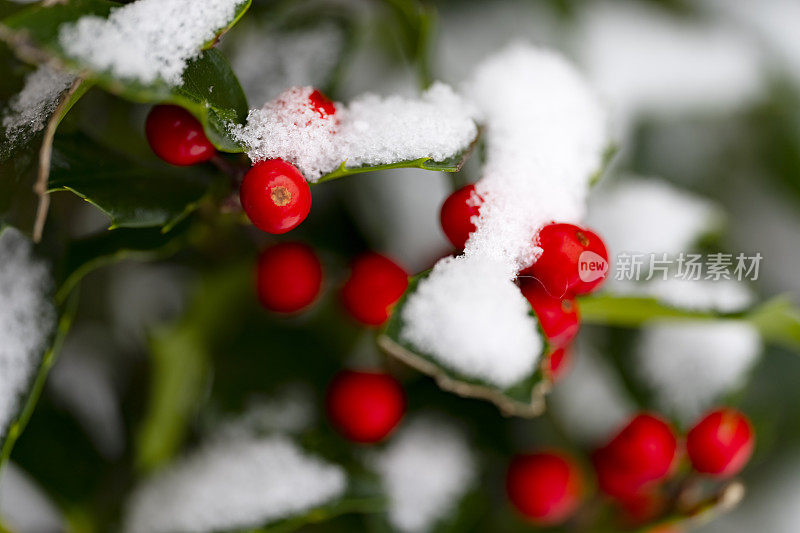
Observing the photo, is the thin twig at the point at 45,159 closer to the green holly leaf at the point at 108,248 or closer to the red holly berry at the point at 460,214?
the green holly leaf at the point at 108,248

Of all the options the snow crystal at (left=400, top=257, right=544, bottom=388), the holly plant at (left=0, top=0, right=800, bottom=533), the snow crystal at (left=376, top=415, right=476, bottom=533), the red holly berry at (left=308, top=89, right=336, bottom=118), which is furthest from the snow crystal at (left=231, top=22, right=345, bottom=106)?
the snow crystal at (left=376, top=415, right=476, bottom=533)

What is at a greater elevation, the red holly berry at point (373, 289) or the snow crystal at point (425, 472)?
the red holly berry at point (373, 289)

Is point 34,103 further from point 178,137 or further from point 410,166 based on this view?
point 410,166

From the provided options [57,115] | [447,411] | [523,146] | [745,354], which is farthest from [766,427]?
[57,115]

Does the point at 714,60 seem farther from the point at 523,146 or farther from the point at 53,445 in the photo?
the point at 53,445

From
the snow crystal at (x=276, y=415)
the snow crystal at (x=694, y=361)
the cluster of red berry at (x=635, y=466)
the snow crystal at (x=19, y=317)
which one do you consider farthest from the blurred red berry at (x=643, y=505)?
the snow crystal at (x=19, y=317)

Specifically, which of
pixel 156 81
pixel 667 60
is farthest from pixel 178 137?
pixel 667 60
